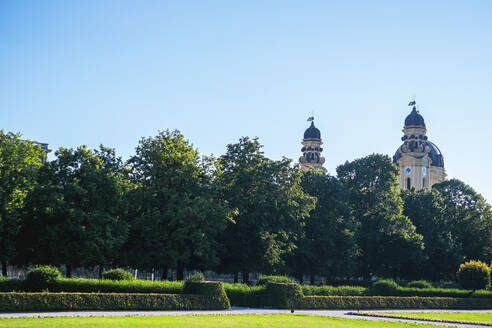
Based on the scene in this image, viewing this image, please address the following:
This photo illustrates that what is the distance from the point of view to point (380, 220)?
238ft

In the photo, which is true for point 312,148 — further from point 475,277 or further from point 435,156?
point 475,277

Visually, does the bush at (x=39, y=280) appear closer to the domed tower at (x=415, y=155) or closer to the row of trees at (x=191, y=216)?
the row of trees at (x=191, y=216)

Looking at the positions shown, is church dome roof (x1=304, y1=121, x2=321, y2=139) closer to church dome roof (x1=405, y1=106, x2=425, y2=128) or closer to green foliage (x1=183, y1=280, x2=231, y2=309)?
church dome roof (x1=405, y1=106, x2=425, y2=128)

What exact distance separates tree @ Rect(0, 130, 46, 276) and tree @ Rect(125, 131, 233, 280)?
789 centimetres

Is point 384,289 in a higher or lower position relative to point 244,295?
→ higher

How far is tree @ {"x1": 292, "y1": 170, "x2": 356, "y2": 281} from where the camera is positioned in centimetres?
6744

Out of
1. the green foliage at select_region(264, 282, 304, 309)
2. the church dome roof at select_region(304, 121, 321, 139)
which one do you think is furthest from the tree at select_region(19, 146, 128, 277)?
the church dome roof at select_region(304, 121, 321, 139)

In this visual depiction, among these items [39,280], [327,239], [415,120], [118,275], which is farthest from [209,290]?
[415,120]

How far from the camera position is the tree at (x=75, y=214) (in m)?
50.8

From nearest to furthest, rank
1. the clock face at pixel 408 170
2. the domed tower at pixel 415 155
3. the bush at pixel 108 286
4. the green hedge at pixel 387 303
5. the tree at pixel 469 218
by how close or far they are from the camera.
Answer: the bush at pixel 108 286 → the green hedge at pixel 387 303 → the tree at pixel 469 218 → the domed tower at pixel 415 155 → the clock face at pixel 408 170

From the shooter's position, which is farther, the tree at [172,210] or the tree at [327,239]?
the tree at [327,239]

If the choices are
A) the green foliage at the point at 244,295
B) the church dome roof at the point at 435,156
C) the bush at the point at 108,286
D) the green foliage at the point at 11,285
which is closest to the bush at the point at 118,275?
the bush at the point at 108,286

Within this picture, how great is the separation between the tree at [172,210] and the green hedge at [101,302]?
534 inches

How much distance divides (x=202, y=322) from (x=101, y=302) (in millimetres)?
7584
